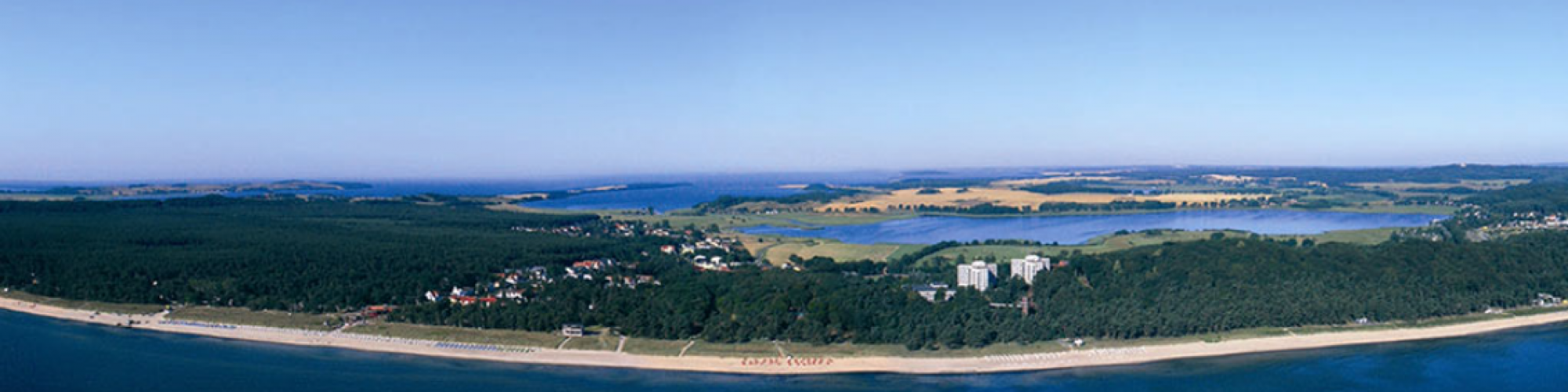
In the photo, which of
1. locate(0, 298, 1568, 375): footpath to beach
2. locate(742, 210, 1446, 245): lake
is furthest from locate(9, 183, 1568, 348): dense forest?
locate(742, 210, 1446, 245): lake

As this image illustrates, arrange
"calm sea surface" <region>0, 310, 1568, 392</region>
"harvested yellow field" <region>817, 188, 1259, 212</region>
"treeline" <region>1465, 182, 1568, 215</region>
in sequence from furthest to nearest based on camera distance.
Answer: "harvested yellow field" <region>817, 188, 1259, 212</region>
"treeline" <region>1465, 182, 1568, 215</region>
"calm sea surface" <region>0, 310, 1568, 392</region>

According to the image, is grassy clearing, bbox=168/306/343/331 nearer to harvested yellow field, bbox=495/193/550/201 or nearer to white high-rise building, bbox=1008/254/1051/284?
white high-rise building, bbox=1008/254/1051/284

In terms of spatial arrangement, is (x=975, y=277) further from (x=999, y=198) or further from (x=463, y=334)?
(x=999, y=198)

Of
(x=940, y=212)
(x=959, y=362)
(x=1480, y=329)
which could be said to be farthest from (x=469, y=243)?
(x=940, y=212)

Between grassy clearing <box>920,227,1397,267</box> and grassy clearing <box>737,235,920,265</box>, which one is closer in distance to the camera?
grassy clearing <box>920,227,1397,267</box>

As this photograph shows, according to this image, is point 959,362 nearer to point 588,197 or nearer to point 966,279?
point 966,279

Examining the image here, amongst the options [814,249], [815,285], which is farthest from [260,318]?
[814,249]
